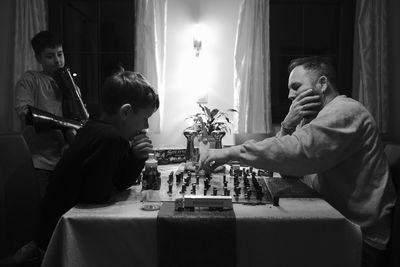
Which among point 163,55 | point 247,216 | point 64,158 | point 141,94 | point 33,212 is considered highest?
point 163,55

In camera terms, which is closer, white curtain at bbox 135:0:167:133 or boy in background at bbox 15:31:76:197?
boy in background at bbox 15:31:76:197

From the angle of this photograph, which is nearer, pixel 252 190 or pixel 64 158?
pixel 64 158

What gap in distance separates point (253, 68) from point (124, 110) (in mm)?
2524

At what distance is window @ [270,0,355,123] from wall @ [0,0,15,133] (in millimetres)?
2635

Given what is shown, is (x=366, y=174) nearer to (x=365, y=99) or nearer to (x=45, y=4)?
(x=365, y=99)

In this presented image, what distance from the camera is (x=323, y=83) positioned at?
5.60 ft

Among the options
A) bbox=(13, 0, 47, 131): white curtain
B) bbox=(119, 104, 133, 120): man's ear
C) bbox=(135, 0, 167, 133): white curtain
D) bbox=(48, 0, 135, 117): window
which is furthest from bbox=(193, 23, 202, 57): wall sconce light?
bbox=(119, 104, 133, 120): man's ear

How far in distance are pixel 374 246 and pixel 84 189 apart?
42.8 inches

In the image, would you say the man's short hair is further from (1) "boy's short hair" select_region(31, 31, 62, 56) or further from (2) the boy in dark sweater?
(1) "boy's short hair" select_region(31, 31, 62, 56)

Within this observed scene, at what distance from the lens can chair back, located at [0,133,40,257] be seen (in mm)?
2088

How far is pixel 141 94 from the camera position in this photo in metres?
1.53

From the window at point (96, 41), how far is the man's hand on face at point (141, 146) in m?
2.54

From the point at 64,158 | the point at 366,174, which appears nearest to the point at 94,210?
the point at 64,158

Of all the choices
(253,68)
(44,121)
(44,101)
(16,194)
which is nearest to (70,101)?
(44,101)
